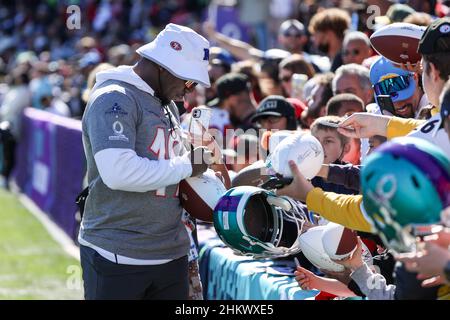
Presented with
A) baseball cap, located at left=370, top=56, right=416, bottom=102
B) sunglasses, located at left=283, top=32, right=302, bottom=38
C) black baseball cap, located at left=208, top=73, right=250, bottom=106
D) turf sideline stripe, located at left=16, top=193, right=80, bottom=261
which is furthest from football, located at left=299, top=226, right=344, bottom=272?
turf sideline stripe, located at left=16, top=193, right=80, bottom=261

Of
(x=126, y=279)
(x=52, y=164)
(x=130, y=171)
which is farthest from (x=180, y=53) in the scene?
(x=52, y=164)

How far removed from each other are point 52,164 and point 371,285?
912cm

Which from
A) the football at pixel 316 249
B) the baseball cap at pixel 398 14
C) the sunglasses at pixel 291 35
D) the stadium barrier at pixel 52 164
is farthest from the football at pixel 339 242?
the stadium barrier at pixel 52 164

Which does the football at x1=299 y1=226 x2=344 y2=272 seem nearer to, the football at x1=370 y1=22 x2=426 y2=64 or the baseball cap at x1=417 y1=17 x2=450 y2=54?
the baseball cap at x1=417 y1=17 x2=450 y2=54

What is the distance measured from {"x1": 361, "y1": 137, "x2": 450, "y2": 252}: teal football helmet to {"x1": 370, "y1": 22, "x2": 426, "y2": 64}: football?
205cm

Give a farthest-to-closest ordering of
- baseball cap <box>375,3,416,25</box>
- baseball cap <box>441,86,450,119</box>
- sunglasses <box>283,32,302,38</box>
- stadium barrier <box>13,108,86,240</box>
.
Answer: stadium barrier <box>13,108,86,240</box> < sunglasses <box>283,32,302,38</box> < baseball cap <box>375,3,416,25</box> < baseball cap <box>441,86,450,119</box>

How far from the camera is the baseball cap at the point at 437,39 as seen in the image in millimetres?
3785

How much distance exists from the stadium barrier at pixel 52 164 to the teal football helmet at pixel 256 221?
575cm

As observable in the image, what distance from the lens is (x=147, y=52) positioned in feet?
14.8

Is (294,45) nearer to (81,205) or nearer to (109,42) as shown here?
→ (81,205)

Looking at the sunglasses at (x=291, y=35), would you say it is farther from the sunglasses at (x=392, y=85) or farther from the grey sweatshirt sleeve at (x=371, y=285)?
the grey sweatshirt sleeve at (x=371, y=285)

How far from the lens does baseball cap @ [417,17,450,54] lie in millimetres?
3785

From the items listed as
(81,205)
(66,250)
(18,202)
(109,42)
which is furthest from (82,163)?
(109,42)

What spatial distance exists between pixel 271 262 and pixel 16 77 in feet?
37.8
